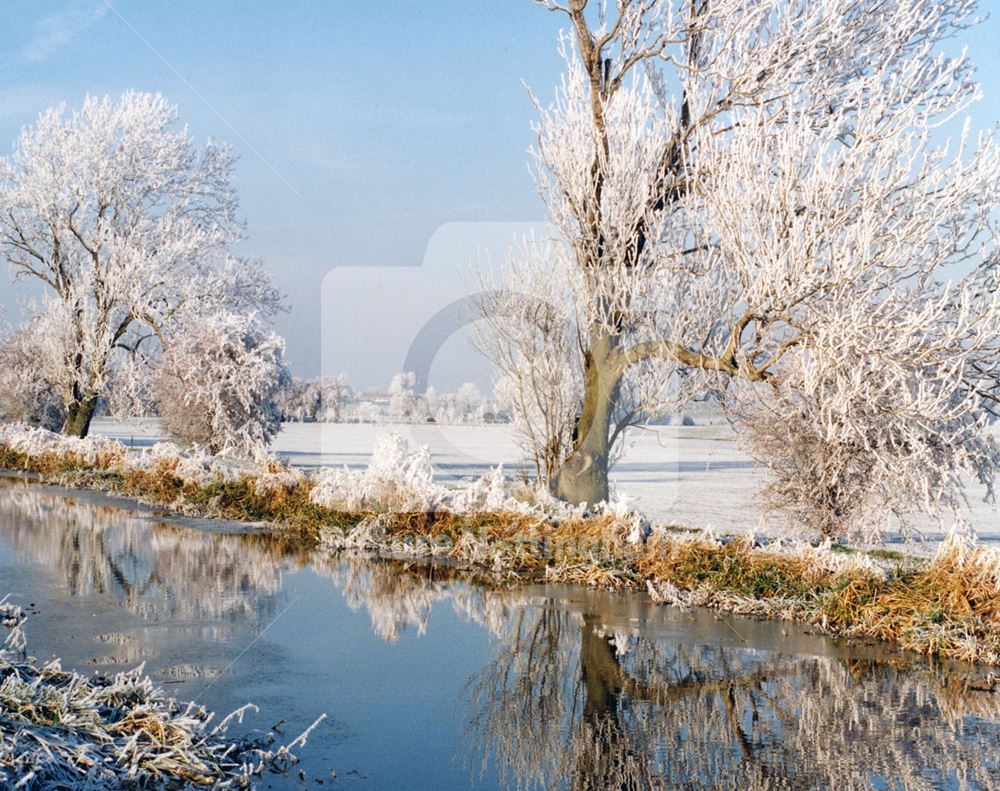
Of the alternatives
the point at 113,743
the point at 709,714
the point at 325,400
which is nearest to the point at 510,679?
the point at 709,714

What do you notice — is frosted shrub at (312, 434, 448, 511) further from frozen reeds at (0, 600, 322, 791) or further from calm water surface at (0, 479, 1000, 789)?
frozen reeds at (0, 600, 322, 791)

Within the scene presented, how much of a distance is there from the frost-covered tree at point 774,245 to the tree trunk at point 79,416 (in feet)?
60.1

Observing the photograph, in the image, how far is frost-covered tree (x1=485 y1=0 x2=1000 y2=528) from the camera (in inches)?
389

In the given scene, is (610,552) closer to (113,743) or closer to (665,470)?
(113,743)

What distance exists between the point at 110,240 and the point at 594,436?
19.2 m

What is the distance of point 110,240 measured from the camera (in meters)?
26.5

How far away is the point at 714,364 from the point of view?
11.5 metres

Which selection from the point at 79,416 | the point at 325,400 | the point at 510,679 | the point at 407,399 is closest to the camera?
the point at 510,679

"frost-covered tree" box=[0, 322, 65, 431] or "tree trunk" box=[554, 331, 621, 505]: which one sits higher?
"frost-covered tree" box=[0, 322, 65, 431]

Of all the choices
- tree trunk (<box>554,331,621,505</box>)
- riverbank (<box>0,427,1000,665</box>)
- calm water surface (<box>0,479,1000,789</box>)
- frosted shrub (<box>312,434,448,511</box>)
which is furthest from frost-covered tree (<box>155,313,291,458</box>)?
calm water surface (<box>0,479,1000,789</box>)

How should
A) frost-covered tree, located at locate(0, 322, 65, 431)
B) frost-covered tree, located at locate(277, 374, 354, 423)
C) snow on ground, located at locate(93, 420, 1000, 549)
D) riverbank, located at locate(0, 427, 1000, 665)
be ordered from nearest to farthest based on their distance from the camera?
1. riverbank, located at locate(0, 427, 1000, 665)
2. snow on ground, located at locate(93, 420, 1000, 549)
3. frost-covered tree, located at locate(0, 322, 65, 431)
4. frost-covered tree, located at locate(277, 374, 354, 423)

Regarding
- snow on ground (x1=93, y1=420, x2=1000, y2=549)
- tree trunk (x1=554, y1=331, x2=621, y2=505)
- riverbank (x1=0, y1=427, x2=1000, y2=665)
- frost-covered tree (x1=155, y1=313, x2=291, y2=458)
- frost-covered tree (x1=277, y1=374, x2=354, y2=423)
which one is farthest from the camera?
frost-covered tree (x1=277, y1=374, x2=354, y2=423)

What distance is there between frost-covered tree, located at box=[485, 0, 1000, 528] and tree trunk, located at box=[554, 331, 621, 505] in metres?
0.03

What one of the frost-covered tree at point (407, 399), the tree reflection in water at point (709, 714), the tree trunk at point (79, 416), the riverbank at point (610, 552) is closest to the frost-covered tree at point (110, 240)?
the tree trunk at point (79, 416)
